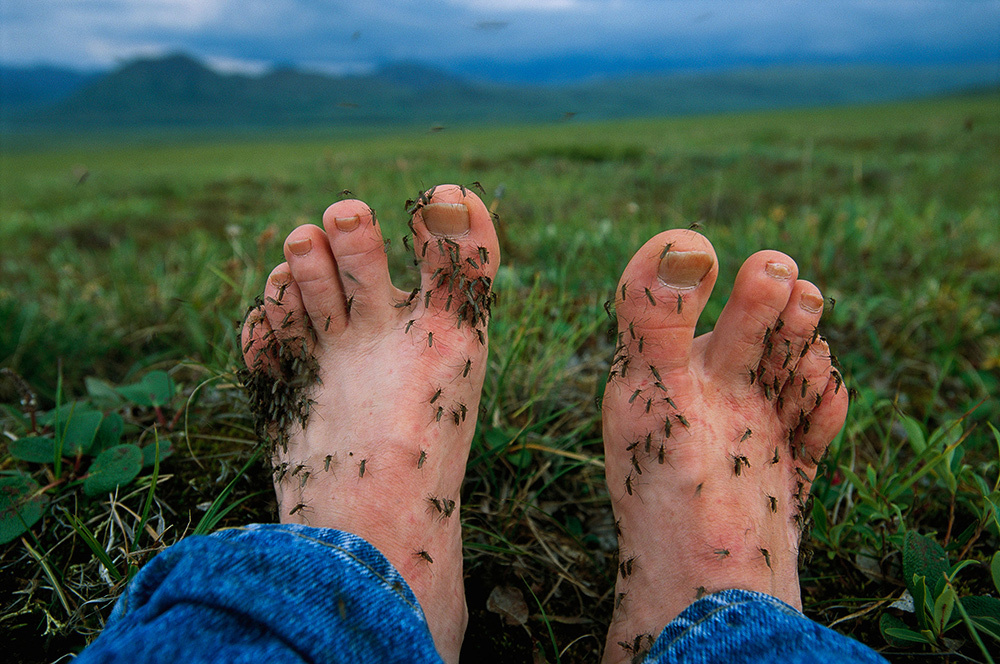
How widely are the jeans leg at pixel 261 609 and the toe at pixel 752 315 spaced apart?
133 cm

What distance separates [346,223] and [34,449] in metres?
1.21

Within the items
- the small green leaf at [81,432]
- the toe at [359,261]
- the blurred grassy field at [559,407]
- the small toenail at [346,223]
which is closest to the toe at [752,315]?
the blurred grassy field at [559,407]

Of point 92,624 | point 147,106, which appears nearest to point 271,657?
point 92,624

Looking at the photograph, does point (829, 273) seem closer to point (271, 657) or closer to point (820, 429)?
point (820, 429)

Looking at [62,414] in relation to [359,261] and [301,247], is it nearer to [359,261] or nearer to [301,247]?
[301,247]

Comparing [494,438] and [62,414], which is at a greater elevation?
[62,414]

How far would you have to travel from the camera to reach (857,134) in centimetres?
1653

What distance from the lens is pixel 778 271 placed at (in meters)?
1.85

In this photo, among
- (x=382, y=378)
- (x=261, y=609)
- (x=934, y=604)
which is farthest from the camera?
(x=382, y=378)

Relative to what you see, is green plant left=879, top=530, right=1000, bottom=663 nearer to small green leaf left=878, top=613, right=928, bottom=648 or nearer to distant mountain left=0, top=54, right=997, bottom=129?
small green leaf left=878, top=613, right=928, bottom=648

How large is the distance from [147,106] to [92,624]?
681ft

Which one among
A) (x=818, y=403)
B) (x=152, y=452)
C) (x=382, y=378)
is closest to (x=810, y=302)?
(x=818, y=403)

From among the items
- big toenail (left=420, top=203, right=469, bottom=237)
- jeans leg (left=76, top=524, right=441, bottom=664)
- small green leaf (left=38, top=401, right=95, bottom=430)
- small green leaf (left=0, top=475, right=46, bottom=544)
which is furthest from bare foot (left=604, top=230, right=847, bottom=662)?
small green leaf (left=38, top=401, right=95, bottom=430)

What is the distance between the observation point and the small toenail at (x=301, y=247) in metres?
1.98
